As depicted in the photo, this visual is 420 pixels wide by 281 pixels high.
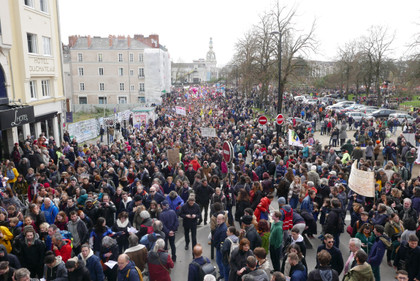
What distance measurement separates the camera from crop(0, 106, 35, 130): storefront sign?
1588 cm

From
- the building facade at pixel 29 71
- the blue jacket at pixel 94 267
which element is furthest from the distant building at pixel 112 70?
the blue jacket at pixel 94 267

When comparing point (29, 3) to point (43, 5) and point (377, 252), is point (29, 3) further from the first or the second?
point (377, 252)

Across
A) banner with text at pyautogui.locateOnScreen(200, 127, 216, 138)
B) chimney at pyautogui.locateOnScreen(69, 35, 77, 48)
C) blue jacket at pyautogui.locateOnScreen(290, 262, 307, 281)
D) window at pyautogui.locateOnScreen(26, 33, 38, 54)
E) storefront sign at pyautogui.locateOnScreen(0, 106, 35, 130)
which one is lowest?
blue jacket at pyautogui.locateOnScreen(290, 262, 307, 281)

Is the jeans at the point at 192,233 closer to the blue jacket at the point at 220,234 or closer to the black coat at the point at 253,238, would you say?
the blue jacket at the point at 220,234

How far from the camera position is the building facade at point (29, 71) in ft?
58.2

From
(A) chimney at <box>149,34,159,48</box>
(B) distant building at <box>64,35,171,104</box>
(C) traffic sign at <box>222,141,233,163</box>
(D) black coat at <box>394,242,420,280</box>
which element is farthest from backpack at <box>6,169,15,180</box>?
(A) chimney at <box>149,34,159,48</box>

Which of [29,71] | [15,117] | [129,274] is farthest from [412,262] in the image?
[29,71]

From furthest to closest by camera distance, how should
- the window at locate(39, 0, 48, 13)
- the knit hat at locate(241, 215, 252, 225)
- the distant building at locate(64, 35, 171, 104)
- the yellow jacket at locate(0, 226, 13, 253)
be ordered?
1. the distant building at locate(64, 35, 171, 104)
2. the window at locate(39, 0, 48, 13)
3. the knit hat at locate(241, 215, 252, 225)
4. the yellow jacket at locate(0, 226, 13, 253)

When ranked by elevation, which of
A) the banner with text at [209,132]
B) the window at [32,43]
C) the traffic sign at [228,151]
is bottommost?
the banner with text at [209,132]

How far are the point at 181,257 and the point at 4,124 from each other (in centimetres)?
1215

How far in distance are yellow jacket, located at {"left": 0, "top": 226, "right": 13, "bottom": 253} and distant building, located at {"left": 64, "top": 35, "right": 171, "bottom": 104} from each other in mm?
58095

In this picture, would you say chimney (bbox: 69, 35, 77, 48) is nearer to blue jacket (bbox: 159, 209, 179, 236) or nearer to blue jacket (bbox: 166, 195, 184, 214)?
blue jacket (bbox: 166, 195, 184, 214)

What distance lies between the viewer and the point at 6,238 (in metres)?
6.49

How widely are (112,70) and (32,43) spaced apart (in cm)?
4408
